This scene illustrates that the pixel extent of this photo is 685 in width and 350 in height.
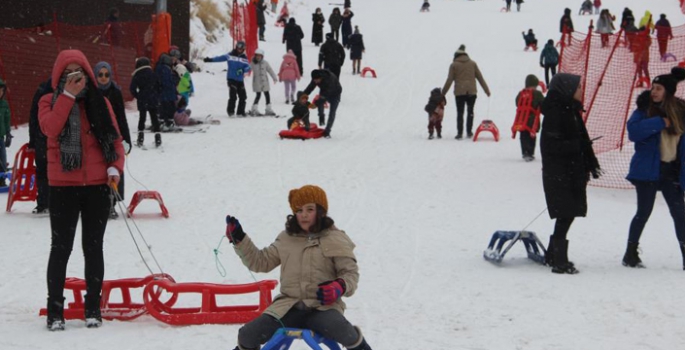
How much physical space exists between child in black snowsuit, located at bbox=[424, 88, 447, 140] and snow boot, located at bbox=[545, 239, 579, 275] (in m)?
9.49

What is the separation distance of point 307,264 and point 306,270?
0.03 m

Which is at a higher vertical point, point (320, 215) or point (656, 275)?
point (320, 215)

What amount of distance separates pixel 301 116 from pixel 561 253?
9.82 m

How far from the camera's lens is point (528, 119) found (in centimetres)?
1451

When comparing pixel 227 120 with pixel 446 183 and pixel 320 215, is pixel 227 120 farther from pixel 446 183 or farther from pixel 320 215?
pixel 320 215

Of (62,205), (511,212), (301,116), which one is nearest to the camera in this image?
(62,205)

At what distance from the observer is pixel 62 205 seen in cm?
576

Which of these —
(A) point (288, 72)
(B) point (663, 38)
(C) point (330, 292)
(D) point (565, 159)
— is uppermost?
(B) point (663, 38)

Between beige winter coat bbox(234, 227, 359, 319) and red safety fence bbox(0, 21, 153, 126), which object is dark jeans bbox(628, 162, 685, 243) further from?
red safety fence bbox(0, 21, 153, 126)

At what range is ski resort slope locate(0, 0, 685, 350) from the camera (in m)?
Result: 6.00

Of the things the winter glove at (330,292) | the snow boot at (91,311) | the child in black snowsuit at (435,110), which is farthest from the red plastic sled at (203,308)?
the child in black snowsuit at (435,110)

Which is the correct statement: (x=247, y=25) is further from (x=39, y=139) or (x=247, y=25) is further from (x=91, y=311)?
(x=91, y=311)

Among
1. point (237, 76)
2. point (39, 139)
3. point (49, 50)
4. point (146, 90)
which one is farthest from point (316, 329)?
point (237, 76)


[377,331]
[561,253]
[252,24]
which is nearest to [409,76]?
[252,24]
